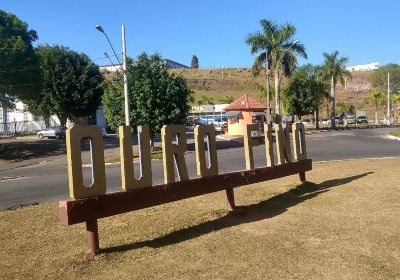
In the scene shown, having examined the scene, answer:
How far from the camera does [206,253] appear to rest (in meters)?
6.05

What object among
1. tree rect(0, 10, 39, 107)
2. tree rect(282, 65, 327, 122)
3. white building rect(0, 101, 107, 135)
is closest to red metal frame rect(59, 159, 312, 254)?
tree rect(0, 10, 39, 107)

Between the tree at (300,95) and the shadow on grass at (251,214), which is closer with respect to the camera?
the shadow on grass at (251,214)

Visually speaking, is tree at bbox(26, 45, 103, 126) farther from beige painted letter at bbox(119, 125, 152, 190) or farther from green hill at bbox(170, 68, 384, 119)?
green hill at bbox(170, 68, 384, 119)

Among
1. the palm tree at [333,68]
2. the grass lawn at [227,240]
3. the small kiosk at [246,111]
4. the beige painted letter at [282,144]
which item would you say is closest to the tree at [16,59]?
the small kiosk at [246,111]

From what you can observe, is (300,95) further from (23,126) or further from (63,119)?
(23,126)

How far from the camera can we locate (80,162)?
246 inches

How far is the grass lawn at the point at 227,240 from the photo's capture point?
5.43 metres

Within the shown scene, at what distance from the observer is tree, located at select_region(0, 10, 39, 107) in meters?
31.2

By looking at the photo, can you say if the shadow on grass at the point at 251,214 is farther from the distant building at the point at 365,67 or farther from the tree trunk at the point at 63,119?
the distant building at the point at 365,67

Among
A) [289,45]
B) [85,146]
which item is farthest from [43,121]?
[289,45]

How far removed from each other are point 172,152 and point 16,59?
27678 mm

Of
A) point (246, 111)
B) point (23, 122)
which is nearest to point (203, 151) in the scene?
point (246, 111)

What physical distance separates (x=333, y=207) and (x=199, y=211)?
2466 millimetres

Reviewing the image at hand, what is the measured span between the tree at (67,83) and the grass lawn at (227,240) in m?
35.6
